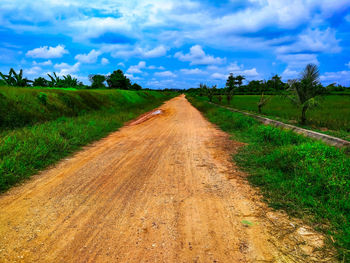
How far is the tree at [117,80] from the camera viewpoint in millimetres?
52109

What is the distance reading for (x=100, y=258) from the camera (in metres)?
2.04

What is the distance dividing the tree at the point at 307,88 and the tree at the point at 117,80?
156ft

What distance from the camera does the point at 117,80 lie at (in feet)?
171

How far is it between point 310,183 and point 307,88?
7697mm

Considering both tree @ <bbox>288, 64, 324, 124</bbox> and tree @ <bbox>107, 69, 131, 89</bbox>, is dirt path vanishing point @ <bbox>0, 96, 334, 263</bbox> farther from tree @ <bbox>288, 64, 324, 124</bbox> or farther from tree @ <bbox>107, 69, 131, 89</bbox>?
tree @ <bbox>107, 69, 131, 89</bbox>

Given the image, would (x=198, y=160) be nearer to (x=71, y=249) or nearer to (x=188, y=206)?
(x=188, y=206)

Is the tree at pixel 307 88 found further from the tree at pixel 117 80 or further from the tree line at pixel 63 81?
the tree at pixel 117 80

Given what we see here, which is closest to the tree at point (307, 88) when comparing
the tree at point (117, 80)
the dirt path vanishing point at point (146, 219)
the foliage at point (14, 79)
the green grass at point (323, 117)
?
the green grass at point (323, 117)

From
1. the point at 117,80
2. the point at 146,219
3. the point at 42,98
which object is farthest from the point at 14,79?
the point at 117,80

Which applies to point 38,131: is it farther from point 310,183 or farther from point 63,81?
point 63,81

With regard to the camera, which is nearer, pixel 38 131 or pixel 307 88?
pixel 38 131

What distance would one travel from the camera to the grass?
430 cm

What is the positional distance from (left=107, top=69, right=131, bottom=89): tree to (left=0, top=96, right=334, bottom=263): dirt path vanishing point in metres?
50.6

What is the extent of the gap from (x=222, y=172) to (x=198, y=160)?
0.87 meters
